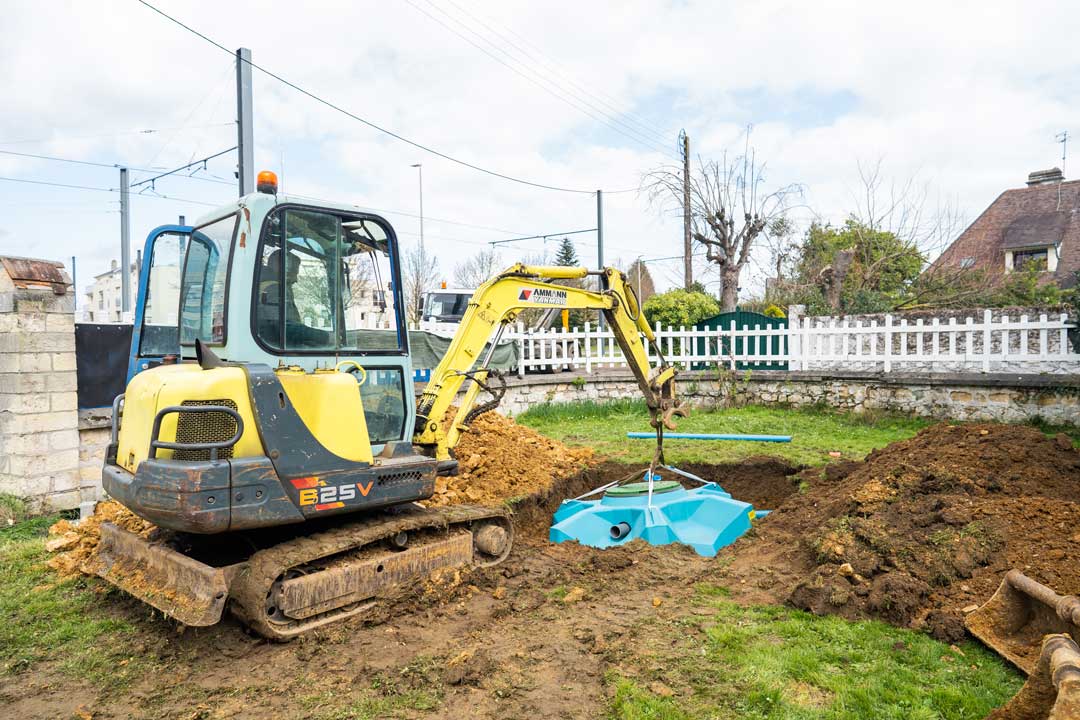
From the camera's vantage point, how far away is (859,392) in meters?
12.1

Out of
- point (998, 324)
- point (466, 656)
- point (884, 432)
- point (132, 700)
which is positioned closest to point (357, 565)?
point (466, 656)

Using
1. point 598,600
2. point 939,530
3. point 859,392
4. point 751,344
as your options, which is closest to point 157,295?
point 598,600

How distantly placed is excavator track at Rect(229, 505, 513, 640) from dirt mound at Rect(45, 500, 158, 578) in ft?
4.51

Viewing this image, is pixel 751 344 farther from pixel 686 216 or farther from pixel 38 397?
pixel 38 397

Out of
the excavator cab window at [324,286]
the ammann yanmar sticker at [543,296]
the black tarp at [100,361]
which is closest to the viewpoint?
the excavator cab window at [324,286]

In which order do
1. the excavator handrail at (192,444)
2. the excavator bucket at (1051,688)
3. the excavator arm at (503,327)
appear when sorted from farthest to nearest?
the excavator arm at (503,327) < the excavator handrail at (192,444) < the excavator bucket at (1051,688)

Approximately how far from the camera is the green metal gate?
45.2 ft

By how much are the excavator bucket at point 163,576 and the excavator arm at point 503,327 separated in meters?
1.84

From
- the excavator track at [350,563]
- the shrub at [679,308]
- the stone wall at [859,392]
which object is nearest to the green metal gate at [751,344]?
the stone wall at [859,392]

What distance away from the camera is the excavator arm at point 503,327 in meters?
5.65

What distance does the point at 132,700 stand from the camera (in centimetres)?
363

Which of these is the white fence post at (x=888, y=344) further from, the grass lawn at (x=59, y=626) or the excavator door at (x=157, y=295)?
the grass lawn at (x=59, y=626)

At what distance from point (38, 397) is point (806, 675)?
7.65m

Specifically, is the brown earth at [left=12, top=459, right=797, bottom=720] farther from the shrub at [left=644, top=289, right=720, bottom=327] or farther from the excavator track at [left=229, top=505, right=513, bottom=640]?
the shrub at [left=644, top=289, right=720, bottom=327]
